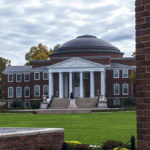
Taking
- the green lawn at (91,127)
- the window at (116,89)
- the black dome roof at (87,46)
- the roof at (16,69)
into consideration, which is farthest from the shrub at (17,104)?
the green lawn at (91,127)

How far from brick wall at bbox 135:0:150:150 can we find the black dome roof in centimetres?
7804

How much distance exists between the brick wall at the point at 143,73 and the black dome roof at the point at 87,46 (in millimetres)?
78043

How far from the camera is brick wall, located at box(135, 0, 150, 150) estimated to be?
5742mm

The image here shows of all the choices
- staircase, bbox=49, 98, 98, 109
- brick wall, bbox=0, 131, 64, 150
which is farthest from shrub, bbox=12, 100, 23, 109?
brick wall, bbox=0, 131, 64, 150

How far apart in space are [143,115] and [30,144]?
7.46 meters

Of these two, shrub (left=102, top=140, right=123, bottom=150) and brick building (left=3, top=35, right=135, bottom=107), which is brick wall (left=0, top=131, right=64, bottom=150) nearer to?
shrub (left=102, top=140, right=123, bottom=150)

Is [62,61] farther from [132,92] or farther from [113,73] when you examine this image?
[132,92]

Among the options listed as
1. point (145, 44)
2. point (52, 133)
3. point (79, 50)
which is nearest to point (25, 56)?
point (79, 50)

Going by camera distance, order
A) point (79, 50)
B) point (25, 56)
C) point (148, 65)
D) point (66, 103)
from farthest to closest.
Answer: point (25, 56) < point (79, 50) < point (66, 103) < point (148, 65)

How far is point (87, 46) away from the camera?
84.9 m

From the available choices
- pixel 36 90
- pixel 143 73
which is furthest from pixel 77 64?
pixel 143 73

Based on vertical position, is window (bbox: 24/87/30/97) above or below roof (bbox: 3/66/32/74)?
below

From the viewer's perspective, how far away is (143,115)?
19.0 ft

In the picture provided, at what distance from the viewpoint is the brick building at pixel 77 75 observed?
254 ft
